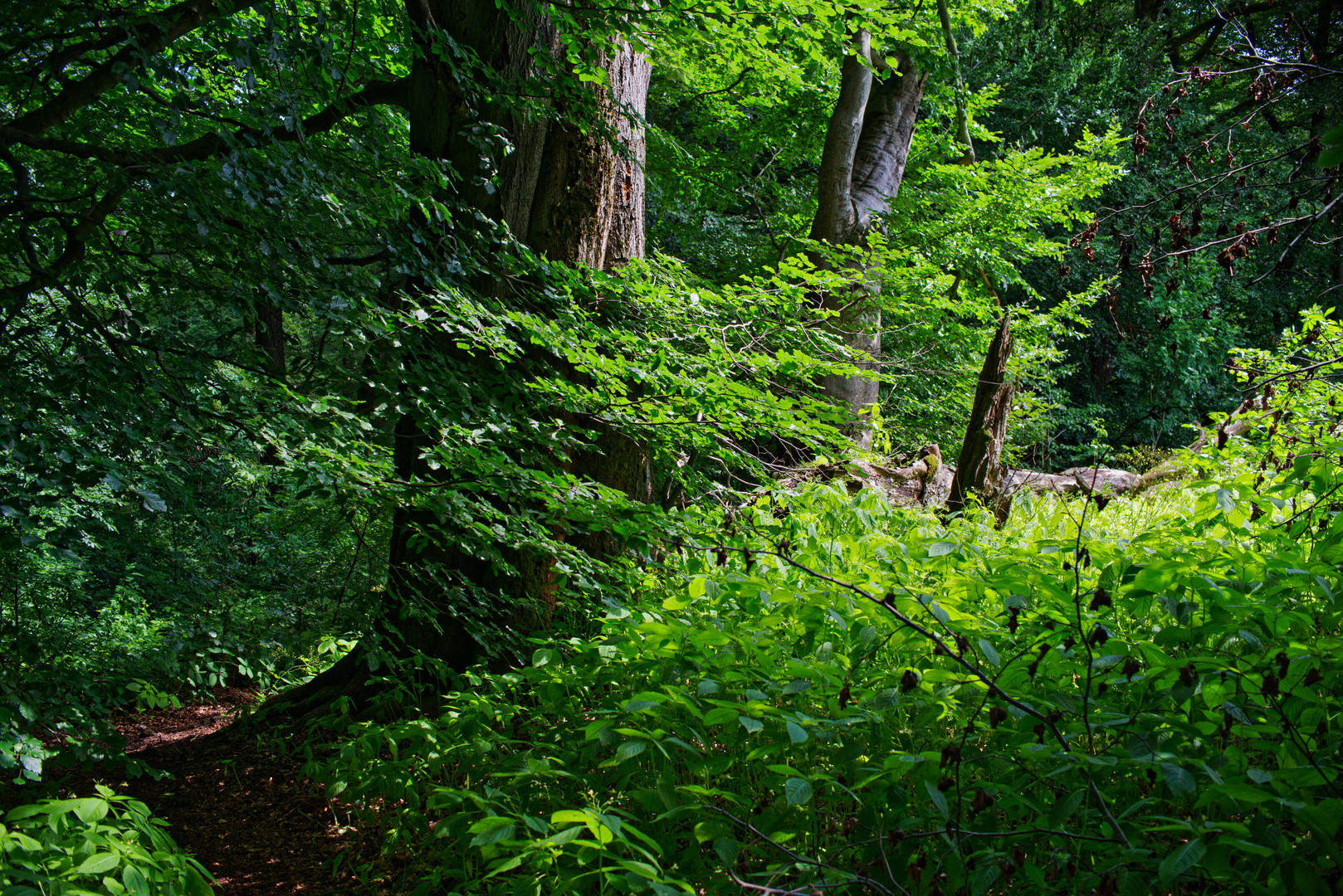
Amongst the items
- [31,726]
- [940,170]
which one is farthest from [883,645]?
[940,170]

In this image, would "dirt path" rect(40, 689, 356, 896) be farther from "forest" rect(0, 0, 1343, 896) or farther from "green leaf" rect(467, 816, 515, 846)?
"green leaf" rect(467, 816, 515, 846)

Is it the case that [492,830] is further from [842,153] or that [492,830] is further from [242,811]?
[842,153]

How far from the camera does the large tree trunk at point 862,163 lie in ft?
27.5

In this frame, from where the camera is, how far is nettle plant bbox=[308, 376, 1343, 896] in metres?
1.41

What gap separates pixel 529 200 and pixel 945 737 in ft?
11.9

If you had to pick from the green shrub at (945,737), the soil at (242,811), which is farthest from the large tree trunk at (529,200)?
the green shrub at (945,737)

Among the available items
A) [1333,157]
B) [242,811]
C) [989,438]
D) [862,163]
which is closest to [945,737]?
[1333,157]

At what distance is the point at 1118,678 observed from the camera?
5.34 ft

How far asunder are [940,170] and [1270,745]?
9637 millimetres

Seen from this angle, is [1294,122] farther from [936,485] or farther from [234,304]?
[234,304]

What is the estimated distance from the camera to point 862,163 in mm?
9125

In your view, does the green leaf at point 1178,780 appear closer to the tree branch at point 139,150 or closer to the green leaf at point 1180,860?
the green leaf at point 1180,860

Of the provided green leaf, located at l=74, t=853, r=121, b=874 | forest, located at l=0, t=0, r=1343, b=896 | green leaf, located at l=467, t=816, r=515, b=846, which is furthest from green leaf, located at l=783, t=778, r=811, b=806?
green leaf, located at l=74, t=853, r=121, b=874

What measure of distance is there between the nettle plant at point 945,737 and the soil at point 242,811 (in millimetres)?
1071
